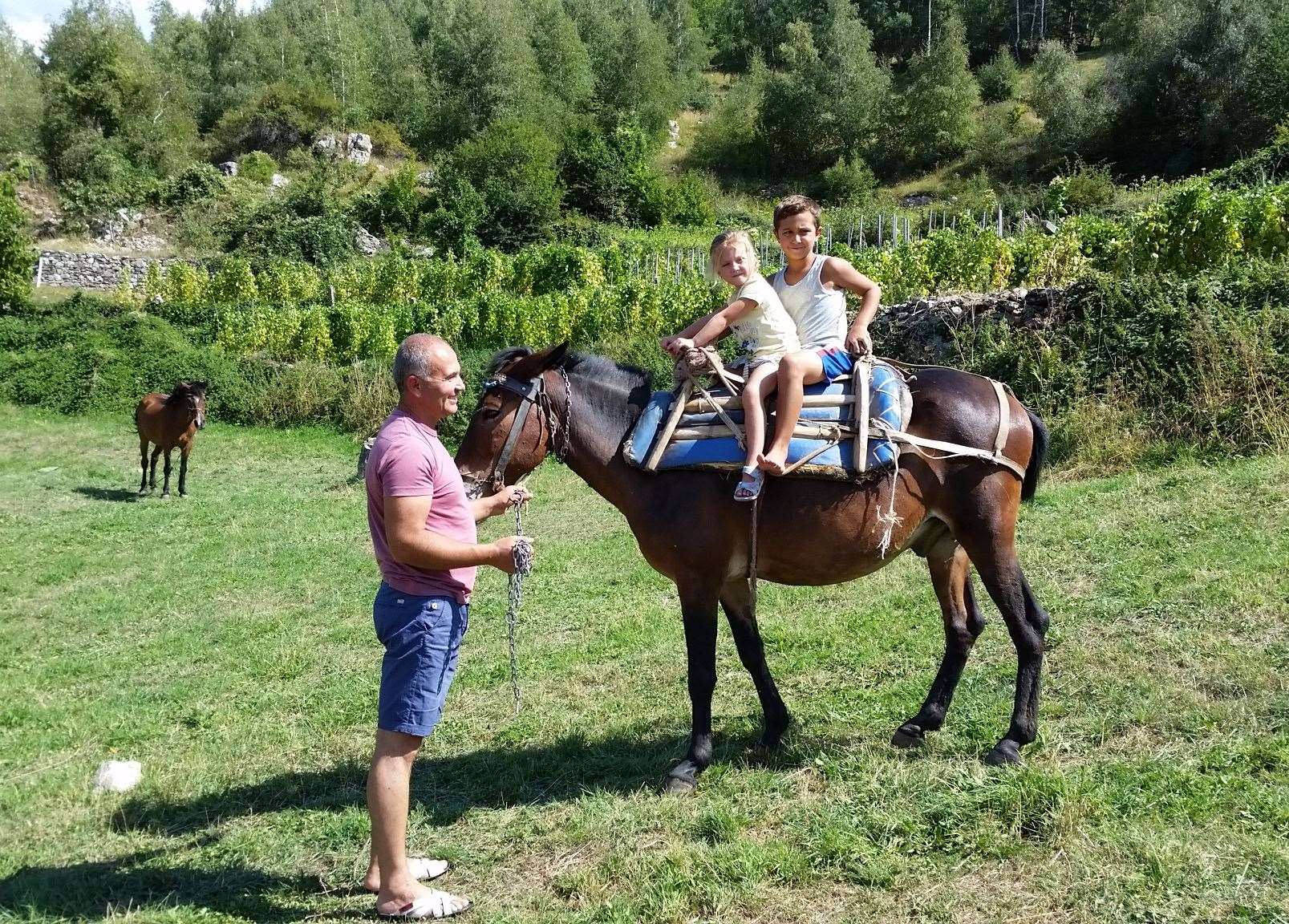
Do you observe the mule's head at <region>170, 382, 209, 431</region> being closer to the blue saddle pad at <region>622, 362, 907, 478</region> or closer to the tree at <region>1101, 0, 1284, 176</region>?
the blue saddle pad at <region>622, 362, 907, 478</region>

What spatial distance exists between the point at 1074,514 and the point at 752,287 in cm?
512

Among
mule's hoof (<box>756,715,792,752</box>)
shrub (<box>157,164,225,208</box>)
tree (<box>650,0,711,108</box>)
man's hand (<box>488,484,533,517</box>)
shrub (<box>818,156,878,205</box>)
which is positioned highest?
tree (<box>650,0,711,108</box>)

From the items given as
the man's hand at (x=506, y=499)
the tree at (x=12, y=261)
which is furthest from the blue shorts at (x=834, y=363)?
the tree at (x=12, y=261)

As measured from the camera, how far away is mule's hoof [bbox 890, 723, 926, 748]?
15.3 ft

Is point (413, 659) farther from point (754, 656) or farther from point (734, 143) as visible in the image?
point (734, 143)

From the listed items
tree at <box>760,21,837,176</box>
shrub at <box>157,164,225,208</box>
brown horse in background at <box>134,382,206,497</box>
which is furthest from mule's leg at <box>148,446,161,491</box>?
tree at <box>760,21,837,176</box>

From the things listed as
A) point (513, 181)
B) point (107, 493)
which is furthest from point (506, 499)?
point (513, 181)

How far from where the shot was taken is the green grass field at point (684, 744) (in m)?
3.48

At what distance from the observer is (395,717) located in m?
3.44

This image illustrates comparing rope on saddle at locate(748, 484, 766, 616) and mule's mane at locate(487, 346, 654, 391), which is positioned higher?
mule's mane at locate(487, 346, 654, 391)

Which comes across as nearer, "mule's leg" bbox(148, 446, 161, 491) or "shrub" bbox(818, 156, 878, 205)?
"mule's leg" bbox(148, 446, 161, 491)

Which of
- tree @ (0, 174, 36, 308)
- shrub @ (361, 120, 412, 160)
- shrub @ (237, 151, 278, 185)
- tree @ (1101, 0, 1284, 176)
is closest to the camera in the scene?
tree @ (0, 174, 36, 308)

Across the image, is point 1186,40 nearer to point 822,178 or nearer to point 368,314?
point 822,178

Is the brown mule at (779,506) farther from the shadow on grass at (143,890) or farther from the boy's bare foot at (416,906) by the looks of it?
the shadow on grass at (143,890)
